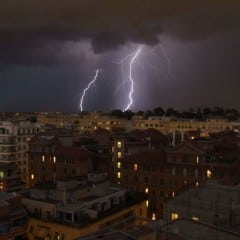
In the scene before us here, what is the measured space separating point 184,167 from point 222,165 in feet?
12.9

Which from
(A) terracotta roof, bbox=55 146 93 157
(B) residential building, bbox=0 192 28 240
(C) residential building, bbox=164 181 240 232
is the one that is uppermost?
(A) terracotta roof, bbox=55 146 93 157

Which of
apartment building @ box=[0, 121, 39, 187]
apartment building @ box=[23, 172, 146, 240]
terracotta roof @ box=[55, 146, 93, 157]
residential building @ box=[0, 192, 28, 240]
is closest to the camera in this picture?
residential building @ box=[0, 192, 28, 240]

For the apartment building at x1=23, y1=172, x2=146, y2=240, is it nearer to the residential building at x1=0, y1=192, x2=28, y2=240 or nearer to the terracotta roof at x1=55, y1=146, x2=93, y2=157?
the residential building at x1=0, y1=192, x2=28, y2=240

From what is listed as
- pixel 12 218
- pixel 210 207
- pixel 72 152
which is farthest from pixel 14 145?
pixel 210 207

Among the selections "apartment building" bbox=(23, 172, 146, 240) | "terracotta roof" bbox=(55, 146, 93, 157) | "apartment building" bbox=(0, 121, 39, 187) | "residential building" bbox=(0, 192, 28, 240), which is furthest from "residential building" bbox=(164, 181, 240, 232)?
"apartment building" bbox=(0, 121, 39, 187)

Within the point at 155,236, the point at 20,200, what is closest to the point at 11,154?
the point at 20,200

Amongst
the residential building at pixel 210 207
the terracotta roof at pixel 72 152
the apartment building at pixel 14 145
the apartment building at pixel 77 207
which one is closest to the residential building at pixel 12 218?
the apartment building at pixel 77 207

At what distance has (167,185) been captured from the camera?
45906mm

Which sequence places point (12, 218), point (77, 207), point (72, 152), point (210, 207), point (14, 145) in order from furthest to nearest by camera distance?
1. point (14, 145)
2. point (72, 152)
3. point (77, 207)
4. point (12, 218)
5. point (210, 207)

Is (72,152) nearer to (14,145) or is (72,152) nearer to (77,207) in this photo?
(14,145)

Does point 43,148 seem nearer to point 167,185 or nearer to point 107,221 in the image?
point 167,185

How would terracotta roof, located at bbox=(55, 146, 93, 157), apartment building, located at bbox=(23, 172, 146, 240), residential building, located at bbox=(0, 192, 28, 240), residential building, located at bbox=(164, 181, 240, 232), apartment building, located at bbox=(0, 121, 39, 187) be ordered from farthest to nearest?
apartment building, located at bbox=(0, 121, 39, 187) → terracotta roof, located at bbox=(55, 146, 93, 157) → apartment building, located at bbox=(23, 172, 146, 240) → residential building, located at bbox=(0, 192, 28, 240) → residential building, located at bbox=(164, 181, 240, 232)

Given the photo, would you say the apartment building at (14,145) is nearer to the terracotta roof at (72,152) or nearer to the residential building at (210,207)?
the terracotta roof at (72,152)

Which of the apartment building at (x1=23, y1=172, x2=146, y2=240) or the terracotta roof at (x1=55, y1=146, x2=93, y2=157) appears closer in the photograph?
→ the apartment building at (x1=23, y1=172, x2=146, y2=240)
